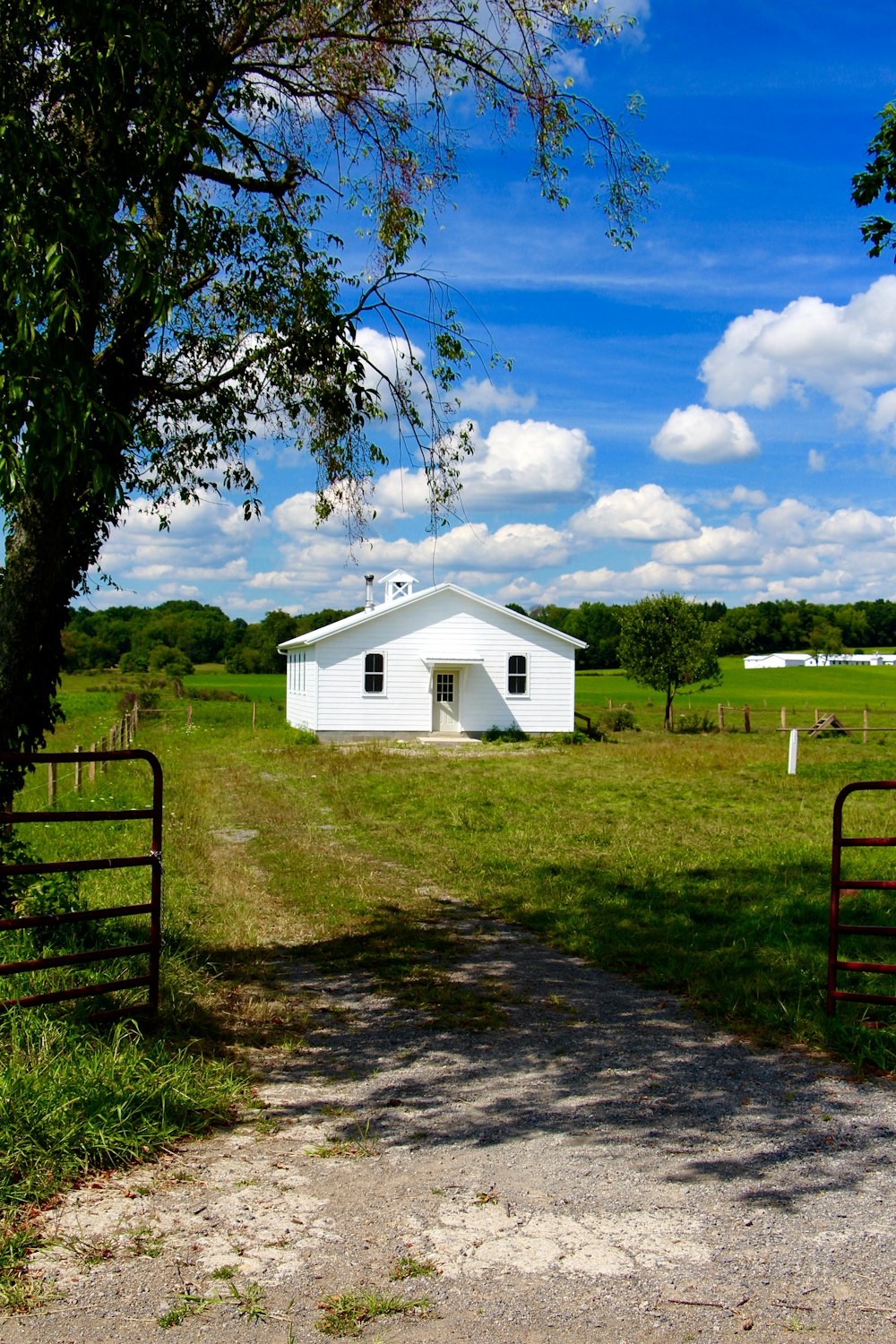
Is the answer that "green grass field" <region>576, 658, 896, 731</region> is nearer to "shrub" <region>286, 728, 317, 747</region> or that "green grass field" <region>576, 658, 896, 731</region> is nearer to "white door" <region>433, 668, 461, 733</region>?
"white door" <region>433, 668, 461, 733</region>

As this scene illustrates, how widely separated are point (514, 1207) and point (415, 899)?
251 inches

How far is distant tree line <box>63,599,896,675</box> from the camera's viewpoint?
43.4 m

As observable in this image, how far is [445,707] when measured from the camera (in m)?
33.1

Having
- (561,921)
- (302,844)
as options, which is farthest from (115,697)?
(561,921)

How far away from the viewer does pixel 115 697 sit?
2096 inches

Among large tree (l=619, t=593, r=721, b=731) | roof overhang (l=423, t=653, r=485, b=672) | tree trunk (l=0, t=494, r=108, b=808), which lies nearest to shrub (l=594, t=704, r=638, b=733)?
large tree (l=619, t=593, r=721, b=731)

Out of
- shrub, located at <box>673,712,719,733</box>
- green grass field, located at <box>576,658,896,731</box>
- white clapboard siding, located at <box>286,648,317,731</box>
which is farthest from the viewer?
green grass field, located at <box>576,658,896,731</box>

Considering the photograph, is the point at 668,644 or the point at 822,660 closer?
the point at 668,644

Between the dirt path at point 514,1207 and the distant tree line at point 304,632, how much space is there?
4161 mm

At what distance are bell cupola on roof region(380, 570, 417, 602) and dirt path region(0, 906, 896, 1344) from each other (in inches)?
1317

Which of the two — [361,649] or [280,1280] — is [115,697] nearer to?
[361,649]

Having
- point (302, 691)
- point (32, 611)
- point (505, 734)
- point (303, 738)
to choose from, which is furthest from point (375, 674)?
point (32, 611)

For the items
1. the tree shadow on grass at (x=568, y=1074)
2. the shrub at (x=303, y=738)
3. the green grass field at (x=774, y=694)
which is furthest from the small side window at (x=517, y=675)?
the tree shadow on grass at (x=568, y=1074)

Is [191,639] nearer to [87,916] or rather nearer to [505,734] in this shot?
[505,734]
